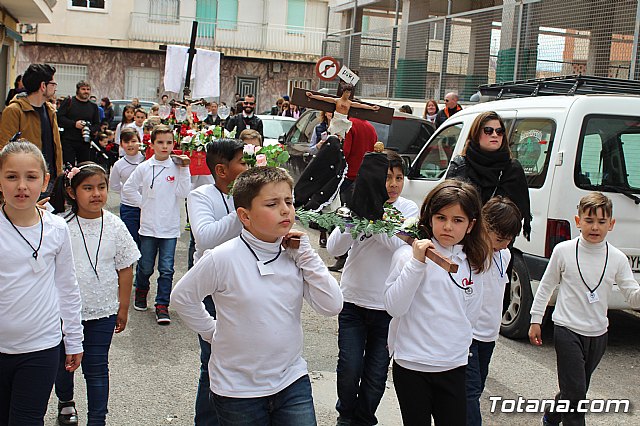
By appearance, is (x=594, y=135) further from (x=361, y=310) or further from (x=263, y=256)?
(x=263, y=256)

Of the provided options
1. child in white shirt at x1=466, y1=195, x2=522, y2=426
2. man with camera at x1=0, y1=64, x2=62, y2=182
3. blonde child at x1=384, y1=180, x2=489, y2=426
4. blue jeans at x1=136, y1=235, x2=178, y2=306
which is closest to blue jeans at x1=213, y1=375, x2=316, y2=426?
blonde child at x1=384, y1=180, x2=489, y2=426

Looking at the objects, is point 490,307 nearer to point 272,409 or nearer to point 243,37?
point 272,409

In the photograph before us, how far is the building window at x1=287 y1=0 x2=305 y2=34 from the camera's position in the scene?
38056 millimetres

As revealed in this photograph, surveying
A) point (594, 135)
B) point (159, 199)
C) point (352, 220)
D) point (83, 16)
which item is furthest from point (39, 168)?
point (83, 16)

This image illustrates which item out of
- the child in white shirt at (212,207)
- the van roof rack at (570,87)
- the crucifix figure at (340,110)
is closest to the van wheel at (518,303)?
the van roof rack at (570,87)

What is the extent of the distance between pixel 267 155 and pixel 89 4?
112 feet

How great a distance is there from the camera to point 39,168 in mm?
3791

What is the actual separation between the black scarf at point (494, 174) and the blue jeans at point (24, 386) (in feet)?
10.6

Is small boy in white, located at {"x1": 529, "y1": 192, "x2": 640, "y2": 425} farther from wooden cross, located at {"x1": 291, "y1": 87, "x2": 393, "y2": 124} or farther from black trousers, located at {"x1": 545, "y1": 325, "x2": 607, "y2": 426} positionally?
wooden cross, located at {"x1": 291, "y1": 87, "x2": 393, "y2": 124}

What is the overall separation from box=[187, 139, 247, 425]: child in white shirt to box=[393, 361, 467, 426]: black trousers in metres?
1.09

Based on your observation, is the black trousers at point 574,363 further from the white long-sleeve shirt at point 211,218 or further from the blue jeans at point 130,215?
the blue jeans at point 130,215

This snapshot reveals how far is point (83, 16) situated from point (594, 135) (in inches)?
1262

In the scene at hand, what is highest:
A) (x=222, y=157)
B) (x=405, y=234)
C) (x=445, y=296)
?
(x=222, y=157)

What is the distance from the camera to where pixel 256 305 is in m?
3.36
